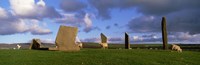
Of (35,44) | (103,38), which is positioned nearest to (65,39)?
(35,44)

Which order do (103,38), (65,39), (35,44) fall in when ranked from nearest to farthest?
(65,39) → (35,44) → (103,38)

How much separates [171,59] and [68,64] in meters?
8.86

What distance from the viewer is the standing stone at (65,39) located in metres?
36.9

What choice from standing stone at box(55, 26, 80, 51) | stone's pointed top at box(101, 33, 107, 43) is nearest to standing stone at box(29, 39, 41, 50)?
standing stone at box(55, 26, 80, 51)

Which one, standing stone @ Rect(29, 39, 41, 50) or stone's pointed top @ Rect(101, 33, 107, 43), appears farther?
stone's pointed top @ Rect(101, 33, 107, 43)

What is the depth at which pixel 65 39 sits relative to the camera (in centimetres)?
3734

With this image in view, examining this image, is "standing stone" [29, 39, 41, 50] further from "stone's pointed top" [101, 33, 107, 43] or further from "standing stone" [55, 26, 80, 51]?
"stone's pointed top" [101, 33, 107, 43]

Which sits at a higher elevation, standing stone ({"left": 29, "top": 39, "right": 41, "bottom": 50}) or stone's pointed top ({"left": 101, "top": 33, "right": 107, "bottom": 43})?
stone's pointed top ({"left": 101, "top": 33, "right": 107, "bottom": 43})

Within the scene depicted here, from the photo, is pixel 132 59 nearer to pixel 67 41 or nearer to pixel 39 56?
pixel 39 56

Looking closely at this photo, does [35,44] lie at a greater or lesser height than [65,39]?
lesser

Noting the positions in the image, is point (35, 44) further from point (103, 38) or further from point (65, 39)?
point (103, 38)

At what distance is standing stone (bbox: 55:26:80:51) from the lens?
36.9 meters

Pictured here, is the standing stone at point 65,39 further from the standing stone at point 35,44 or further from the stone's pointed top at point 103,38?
the stone's pointed top at point 103,38

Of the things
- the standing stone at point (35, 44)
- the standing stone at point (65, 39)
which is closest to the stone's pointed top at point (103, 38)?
the standing stone at point (35, 44)
